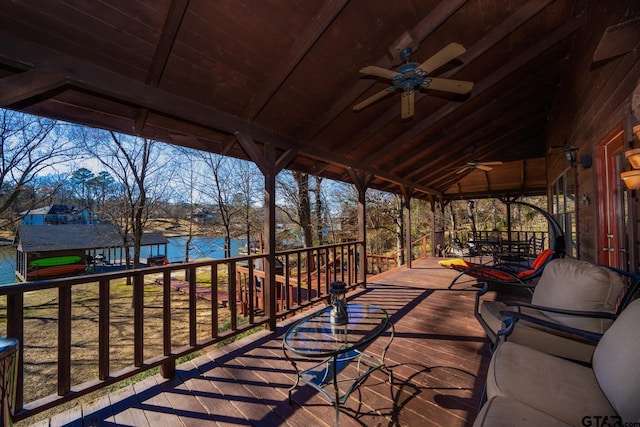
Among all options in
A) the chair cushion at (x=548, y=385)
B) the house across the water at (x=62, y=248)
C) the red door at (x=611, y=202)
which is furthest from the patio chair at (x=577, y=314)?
the house across the water at (x=62, y=248)

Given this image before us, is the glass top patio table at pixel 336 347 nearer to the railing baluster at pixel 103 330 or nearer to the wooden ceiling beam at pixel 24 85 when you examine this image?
the railing baluster at pixel 103 330

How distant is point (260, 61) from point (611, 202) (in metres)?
3.90

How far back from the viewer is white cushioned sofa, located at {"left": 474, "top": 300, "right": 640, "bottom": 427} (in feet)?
3.55

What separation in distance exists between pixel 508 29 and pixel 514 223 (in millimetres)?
18322

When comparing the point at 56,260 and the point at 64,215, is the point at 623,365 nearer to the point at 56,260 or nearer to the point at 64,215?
the point at 64,215

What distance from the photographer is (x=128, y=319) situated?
30.1ft

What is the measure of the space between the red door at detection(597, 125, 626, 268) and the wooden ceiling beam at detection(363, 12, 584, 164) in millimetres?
1539

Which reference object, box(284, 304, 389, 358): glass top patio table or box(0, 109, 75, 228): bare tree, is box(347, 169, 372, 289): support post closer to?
box(284, 304, 389, 358): glass top patio table

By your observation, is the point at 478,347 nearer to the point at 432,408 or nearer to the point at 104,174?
the point at 432,408

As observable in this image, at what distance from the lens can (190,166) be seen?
12594mm

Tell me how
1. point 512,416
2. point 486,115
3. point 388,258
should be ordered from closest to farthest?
point 512,416, point 486,115, point 388,258

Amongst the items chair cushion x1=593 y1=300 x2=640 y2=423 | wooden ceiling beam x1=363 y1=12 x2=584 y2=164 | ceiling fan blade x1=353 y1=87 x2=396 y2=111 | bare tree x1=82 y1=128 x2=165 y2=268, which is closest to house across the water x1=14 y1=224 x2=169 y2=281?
bare tree x1=82 y1=128 x2=165 y2=268

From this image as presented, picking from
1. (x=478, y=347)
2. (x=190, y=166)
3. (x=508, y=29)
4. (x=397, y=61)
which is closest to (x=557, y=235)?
(x=478, y=347)

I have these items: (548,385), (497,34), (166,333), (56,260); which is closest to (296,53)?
(497,34)
